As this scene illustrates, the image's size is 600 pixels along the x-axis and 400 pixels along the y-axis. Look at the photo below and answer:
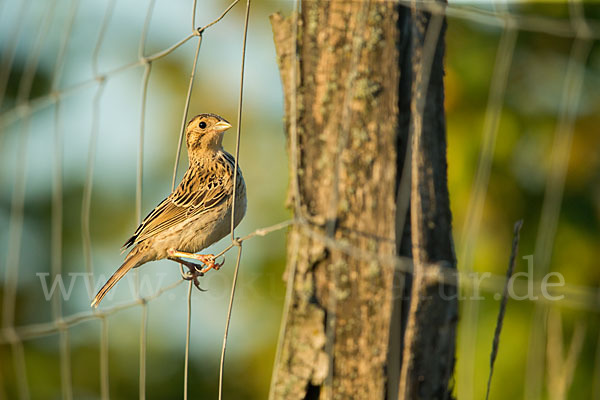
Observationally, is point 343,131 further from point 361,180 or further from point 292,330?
point 292,330

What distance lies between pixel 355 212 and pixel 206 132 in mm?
3290

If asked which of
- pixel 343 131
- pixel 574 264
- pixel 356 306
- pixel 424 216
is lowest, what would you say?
pixel 356 306

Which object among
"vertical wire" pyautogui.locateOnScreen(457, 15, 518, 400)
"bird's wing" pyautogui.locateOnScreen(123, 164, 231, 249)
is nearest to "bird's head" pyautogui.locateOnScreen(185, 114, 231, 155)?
"bird's wing" pyautogui.locateOnScreen(123, 164, 231, 249)

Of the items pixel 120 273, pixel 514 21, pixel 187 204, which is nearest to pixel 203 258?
pixel 187 204

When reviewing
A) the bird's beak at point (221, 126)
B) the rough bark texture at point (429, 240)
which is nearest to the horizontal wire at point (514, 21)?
the rough bark texture at point (429, 240)

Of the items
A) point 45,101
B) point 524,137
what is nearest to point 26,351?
point 45,101

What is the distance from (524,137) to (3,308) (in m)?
5.77

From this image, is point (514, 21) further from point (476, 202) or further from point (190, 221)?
point (190, 221)

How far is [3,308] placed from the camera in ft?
27.0

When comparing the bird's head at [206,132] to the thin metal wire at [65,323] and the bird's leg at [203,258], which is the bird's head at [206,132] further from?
the thin metal wire at [65,323]

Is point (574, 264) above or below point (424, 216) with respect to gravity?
above

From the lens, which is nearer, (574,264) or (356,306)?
(356,306)

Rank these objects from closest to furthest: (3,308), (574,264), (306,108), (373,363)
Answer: (373,363), (306,108), (574,264), (3,308)

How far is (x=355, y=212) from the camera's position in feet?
8.31
